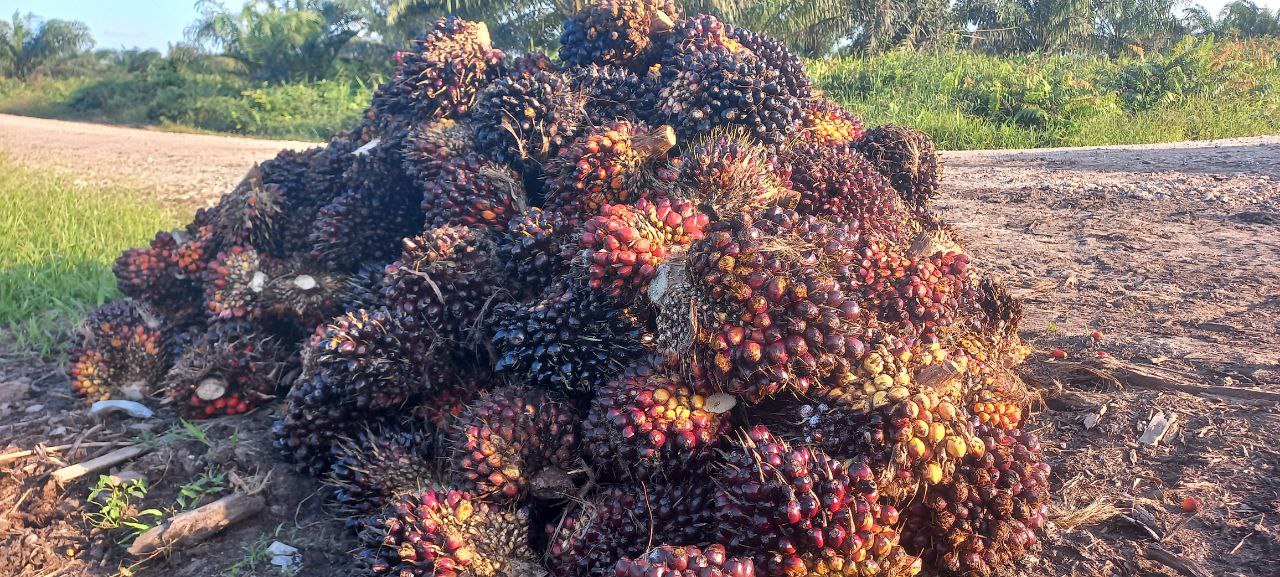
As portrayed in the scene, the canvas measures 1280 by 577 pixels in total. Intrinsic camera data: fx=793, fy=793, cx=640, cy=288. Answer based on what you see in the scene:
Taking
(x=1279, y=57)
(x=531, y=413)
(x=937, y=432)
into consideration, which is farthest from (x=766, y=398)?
(x=1279, y=57)

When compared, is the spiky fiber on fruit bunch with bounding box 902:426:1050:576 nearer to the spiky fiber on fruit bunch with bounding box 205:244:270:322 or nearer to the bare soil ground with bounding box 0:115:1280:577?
the bare soil ground with bounding box 0:115:1280:577

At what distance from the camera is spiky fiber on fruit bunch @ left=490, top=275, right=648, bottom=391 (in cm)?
246

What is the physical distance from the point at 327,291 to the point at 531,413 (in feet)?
4.81

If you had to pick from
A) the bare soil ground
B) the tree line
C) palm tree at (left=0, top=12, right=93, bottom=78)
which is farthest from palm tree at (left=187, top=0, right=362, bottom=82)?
the bare soil ground

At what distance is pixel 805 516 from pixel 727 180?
1.26 metres

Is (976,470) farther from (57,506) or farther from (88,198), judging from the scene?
(88,198)

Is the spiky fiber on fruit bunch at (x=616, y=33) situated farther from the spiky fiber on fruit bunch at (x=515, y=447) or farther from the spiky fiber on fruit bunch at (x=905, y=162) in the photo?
the spiky fiber on fruit bunch at (x=515, y=447)

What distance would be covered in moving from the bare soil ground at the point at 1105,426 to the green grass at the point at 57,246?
661 millimetres

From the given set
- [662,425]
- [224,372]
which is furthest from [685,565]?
[224,372]

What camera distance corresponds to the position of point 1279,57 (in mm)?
16453

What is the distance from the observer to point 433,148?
10.8ft

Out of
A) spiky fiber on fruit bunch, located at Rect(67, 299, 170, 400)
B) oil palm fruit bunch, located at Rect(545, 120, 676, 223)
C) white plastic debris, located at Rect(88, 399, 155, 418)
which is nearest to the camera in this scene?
oil palm fruit bunch, located at Rect(545, 120, 676, 223)

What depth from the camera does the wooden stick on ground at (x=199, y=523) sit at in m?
2.61

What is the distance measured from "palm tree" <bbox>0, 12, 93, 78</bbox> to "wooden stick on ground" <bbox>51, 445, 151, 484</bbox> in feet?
93.9
